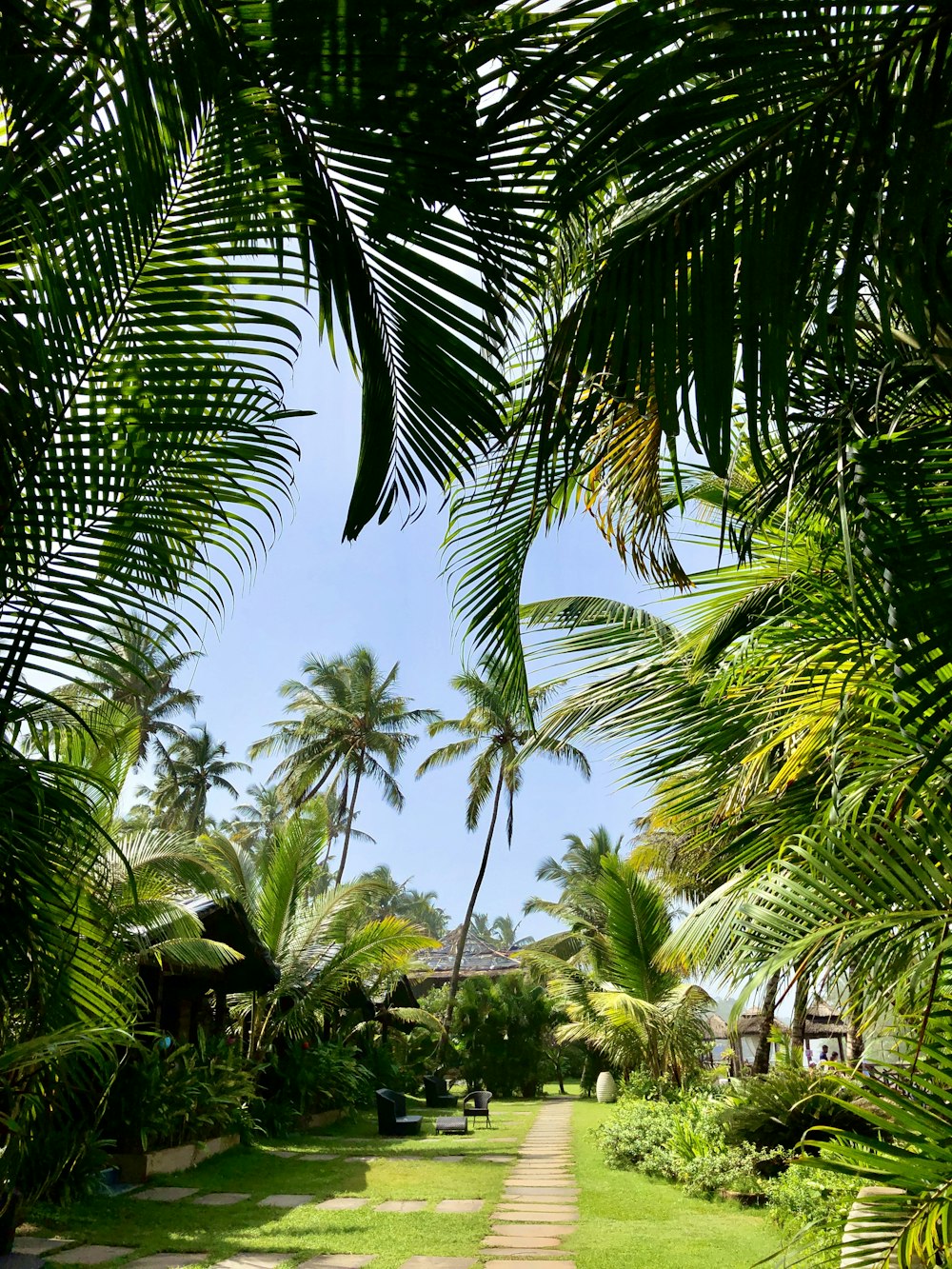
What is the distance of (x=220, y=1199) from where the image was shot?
8.20 m

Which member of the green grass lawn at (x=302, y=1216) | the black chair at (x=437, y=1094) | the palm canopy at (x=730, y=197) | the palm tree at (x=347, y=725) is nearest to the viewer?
the palm canopy at (x=730, y=197)

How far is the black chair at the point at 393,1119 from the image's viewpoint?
13852 mm

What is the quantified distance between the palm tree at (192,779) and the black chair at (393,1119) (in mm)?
30546

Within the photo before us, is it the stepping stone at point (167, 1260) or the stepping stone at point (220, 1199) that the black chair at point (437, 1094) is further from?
the stepping stone at point (167, 1260)

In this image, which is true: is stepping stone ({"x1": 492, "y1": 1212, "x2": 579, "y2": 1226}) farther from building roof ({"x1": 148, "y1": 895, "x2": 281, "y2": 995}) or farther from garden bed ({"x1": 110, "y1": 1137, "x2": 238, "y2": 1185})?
building roof ({"x1": 148, "y1": 895, "x2": 281, "y2": 995})

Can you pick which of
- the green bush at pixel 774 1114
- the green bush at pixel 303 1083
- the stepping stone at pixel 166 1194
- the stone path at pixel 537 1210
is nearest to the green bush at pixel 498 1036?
the green bush at pixel 303 1083

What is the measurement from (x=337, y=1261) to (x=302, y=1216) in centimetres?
187

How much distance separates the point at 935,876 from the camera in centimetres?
248

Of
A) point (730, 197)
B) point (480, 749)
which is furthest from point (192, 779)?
point (730, 197)

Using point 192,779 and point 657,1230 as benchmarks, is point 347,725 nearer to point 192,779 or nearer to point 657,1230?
point 192,779

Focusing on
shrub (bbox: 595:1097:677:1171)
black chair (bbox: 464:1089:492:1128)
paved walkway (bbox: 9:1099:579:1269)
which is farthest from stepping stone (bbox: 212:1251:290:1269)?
black chair (bbox: 464:1089:492:1128)

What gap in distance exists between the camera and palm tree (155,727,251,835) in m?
43.5

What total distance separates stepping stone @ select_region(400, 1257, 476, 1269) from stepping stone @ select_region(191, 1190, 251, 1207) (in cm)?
275

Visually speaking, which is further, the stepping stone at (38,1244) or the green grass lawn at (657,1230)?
the stepping stone at (38,1244)
